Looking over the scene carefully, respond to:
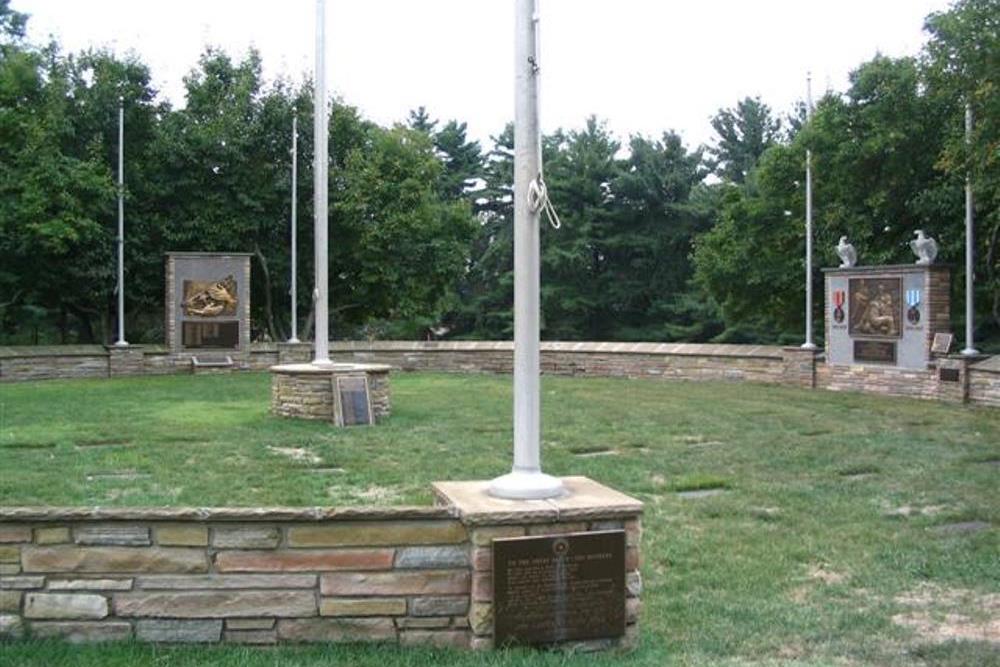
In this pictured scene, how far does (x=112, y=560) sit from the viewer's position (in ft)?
12.9

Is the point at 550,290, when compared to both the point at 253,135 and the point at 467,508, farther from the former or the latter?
the point at 467,508

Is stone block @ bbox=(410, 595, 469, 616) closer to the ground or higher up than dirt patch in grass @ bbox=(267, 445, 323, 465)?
higher up

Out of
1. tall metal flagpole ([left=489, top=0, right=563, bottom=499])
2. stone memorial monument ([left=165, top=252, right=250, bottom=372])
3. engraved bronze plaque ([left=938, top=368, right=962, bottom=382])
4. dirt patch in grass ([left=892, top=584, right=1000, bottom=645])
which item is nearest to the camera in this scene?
tall metal flagpole ([left=489, top=0, right=563, bottom=499])

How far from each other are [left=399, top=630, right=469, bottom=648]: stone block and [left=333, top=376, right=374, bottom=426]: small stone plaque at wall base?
8.18m

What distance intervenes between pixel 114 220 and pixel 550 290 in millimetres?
17205

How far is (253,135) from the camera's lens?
2519 centimetres

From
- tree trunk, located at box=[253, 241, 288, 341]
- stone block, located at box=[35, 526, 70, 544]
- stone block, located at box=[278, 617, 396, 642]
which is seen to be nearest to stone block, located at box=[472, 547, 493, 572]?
stone block, located at box=[278, 617, 396, 642]

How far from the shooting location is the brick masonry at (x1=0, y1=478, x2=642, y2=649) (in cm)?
392

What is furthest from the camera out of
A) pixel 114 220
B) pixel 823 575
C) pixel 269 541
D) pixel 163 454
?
pixel 114 220

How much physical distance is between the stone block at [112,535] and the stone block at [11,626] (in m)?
0.38

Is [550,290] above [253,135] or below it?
below

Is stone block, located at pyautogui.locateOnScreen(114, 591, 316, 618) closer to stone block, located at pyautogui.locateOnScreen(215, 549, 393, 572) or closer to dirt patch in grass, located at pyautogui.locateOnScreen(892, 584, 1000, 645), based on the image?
stone block, located at pyautogui.locateOnScreen(215, 549, 393, 572)

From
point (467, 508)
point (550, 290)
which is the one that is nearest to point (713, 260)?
point (550, 290)

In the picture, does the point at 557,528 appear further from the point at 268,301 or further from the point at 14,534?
the point at 268,301
